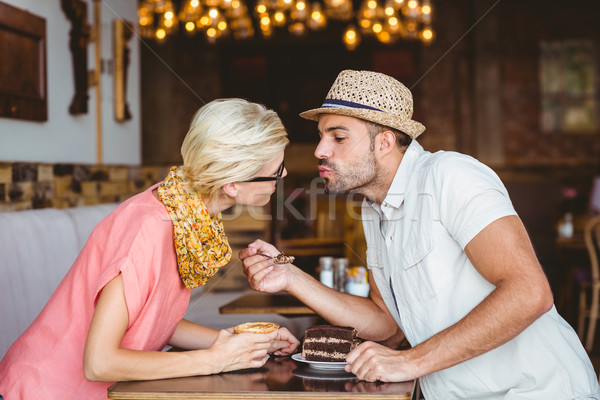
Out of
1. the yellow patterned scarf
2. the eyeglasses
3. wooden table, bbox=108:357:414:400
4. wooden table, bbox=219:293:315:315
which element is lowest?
wooden table, bbox=219:293:315:315

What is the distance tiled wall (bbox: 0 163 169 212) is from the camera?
3.21 m

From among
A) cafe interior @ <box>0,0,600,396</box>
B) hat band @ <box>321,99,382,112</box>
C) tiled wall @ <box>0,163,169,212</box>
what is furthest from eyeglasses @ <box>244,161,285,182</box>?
tiled wall @ <box>0,163,169,212</box>

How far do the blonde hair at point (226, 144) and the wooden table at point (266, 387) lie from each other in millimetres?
Answer: 536

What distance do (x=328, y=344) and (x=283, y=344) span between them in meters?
0.18

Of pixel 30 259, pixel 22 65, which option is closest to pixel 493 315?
pixel 30 259

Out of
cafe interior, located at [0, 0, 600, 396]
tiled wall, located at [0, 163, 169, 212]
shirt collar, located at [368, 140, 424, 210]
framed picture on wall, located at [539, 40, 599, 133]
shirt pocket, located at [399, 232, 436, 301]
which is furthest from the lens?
framed picture on wall, located at [539, 40, 599, 133]

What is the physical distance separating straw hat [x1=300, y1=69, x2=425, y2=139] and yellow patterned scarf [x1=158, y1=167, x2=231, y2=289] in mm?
535

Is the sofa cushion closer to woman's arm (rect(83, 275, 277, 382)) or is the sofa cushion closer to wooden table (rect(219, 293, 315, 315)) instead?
wooden table (rect(219, 293, 315, 315))

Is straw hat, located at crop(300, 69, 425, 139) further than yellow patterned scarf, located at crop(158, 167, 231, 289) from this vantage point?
Yes

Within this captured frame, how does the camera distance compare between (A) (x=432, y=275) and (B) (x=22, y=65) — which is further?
(B) (x=22, y=65)

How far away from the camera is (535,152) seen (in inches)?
373

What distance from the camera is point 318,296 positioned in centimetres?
206

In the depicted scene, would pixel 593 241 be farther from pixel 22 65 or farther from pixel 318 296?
pixel 22 65

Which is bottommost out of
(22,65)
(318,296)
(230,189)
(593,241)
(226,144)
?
(593,241)
